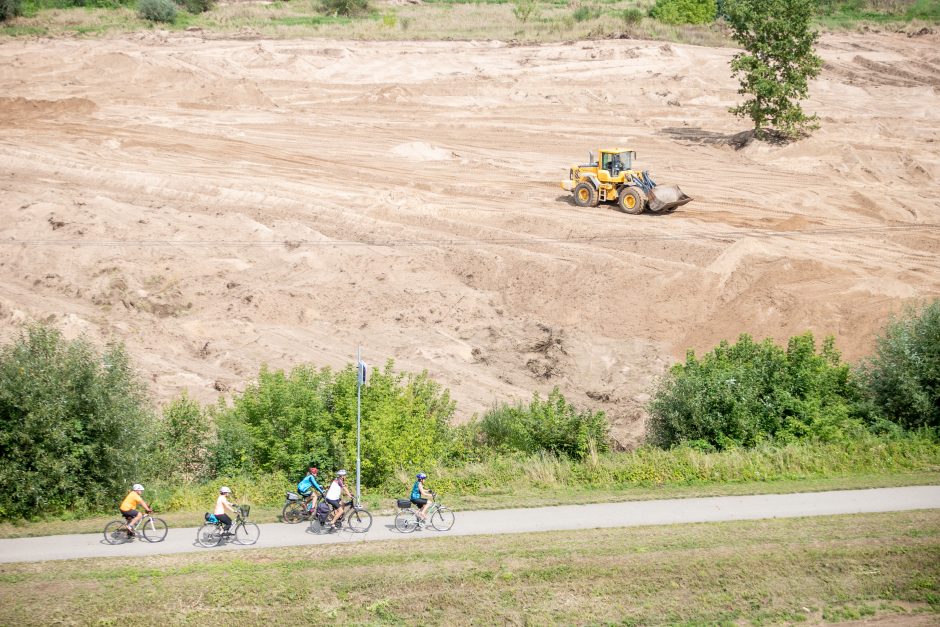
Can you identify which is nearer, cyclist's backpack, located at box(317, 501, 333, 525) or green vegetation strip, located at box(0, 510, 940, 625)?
green vegetation strip, located at box(0, 510, 940, 625)

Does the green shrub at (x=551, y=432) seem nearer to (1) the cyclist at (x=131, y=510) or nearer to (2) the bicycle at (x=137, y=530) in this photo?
(2) the bicycle at (x=137, y=530)

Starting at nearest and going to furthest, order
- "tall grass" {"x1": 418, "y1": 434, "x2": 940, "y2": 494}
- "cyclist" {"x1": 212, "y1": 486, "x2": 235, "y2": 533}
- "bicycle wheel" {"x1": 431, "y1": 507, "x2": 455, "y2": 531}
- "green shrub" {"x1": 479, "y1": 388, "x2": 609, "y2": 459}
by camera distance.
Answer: "cyclist" {"x1": 212, "y1": 486, "x2": 235, "y2": 533}, "bicycle wheel" {"x1": 431, "y1": 507, "x2": 455, "y2": 531}, "tall grass" {"x1": 418, "y1": 434, "x2": 940, "y2": 494}, "green shrub" {"x1": 479, "y1": 388, "x2": 609, "y2": 459}

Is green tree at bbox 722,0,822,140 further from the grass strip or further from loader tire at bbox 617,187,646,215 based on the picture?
the grass strip

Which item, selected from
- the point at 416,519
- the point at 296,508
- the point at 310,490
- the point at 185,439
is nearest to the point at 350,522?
the point at 310,490

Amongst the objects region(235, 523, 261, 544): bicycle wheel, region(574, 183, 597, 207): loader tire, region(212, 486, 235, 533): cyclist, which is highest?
region(574, 183, 597, 207): loader tire

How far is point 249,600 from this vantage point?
14906 mm

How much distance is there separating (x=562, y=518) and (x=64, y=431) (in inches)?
370

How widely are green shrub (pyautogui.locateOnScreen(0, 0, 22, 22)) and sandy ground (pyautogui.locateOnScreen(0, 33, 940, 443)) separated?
1448 cm

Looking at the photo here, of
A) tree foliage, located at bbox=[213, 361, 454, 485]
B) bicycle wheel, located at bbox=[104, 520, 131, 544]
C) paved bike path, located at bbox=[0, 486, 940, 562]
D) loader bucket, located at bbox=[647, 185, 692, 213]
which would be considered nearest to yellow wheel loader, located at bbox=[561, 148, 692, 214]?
loader bucket, located at bbox=[647, 185, 692, 213]

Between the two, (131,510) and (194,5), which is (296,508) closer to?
(131,510)

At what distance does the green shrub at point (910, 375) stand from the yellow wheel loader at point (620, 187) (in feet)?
45.8

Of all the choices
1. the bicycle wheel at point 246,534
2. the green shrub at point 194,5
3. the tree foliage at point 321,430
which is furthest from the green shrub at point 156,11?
the bicycle wheel at point 246,534

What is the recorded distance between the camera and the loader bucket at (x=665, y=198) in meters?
34.9

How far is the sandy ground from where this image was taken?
28.2 metres
